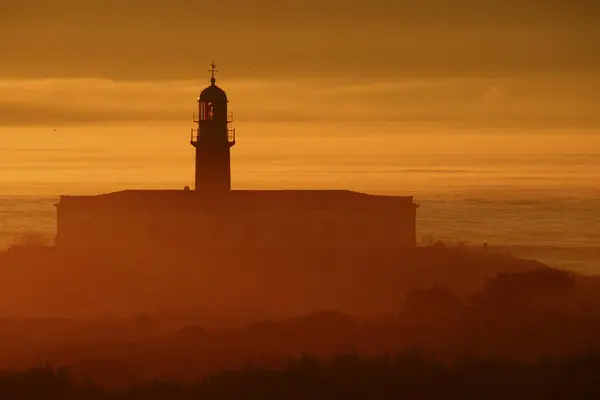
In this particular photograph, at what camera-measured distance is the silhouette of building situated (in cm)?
6225

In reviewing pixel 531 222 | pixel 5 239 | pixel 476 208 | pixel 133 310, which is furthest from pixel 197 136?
pixel 476 208

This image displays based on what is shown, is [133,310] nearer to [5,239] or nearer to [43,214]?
[5,239]

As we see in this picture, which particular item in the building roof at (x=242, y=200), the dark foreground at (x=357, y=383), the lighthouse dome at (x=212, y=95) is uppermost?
the lighthouse dome at (x=212, y=95)

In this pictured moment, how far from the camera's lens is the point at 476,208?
11631cm

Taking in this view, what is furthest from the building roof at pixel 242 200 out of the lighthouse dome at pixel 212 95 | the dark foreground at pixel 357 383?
the dark foreground at pixel 357 383

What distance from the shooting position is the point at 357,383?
3741 centimetres

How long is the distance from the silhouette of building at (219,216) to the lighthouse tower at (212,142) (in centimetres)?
4

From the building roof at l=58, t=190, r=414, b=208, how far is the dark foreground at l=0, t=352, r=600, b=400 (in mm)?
23974

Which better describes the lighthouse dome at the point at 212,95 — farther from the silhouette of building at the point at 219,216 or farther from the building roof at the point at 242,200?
the building roof at the point at 242,200

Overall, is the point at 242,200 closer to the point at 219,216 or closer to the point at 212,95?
the point at 219,216

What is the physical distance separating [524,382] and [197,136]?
26.8 metres

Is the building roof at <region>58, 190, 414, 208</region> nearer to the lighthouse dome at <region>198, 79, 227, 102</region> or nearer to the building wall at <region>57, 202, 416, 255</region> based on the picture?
the building wall at <region>57, 202, 416, 255</region>

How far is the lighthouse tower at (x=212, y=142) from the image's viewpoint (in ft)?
203

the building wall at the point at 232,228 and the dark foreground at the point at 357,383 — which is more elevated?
the building wall at the point at 232,228
